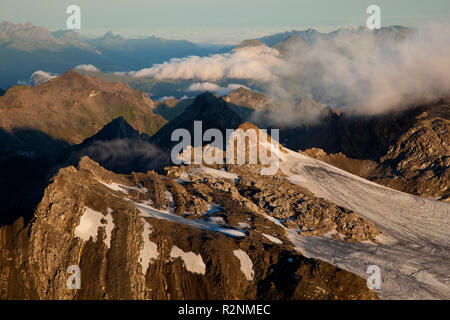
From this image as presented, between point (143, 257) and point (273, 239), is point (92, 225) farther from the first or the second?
→ point (273, 239)

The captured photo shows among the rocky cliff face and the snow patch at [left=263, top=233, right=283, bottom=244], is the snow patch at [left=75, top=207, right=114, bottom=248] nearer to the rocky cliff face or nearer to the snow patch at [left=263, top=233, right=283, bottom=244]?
the rocky cliff face

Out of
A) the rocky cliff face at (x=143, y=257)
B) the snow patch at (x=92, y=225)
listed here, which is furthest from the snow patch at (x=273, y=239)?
the snow patch at (x=92, y=225)

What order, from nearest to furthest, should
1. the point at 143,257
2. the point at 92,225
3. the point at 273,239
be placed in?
the point at 143,257, the point at 92,225, the point at 273,239

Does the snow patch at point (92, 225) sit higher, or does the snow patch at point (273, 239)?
the snow patch at point (92, 225)

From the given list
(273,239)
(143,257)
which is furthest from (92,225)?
(273,239)

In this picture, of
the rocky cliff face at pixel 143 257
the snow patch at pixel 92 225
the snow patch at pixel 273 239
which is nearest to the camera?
the rocky cliff face at pixel 143 257

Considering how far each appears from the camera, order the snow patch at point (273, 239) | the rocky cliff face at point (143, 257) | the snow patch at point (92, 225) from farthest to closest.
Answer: the snow patch at point (273, 239)
the snow patch at point (92, 225)
the rocky cliff face at point (143, 257)

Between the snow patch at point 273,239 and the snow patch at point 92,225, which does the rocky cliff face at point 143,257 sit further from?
the snow patch at point 92,225
